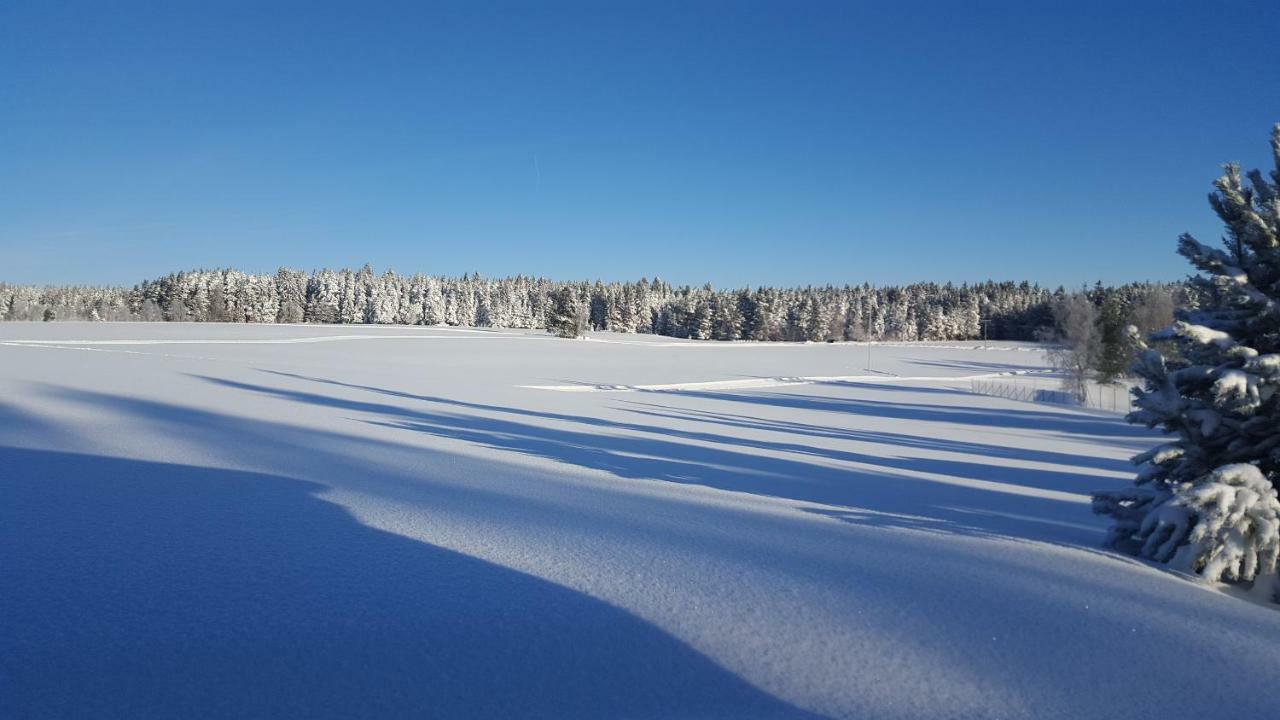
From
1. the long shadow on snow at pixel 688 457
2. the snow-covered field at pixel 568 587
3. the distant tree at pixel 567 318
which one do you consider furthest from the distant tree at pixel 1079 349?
the distant tree at pixel 567 318

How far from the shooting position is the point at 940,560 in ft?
21.9

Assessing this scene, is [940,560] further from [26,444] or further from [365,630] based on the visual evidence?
[26,444]

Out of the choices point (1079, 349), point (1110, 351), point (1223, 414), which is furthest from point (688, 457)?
point (1079, 349)

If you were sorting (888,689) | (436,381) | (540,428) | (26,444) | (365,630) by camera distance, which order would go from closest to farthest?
(888,689), (365,630), (26,444), (540,428), (436,381)

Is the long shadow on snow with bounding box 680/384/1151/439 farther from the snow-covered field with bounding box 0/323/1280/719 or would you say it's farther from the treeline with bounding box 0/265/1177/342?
the treeline with bounding box 0/265/1177/342

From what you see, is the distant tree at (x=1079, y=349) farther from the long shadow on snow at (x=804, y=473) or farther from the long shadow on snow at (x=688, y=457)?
the long shadow on snow at (x=804, y=473)

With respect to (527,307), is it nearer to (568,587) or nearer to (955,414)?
(955,414)

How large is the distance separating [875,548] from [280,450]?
10255 mm

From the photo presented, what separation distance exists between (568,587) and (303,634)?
1.98 m

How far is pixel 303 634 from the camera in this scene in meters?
4.68

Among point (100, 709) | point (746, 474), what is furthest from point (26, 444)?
point (746, 474)

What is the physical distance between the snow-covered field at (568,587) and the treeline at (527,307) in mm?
105469

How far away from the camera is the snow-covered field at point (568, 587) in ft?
13.3

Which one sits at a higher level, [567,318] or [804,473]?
[567,318]
